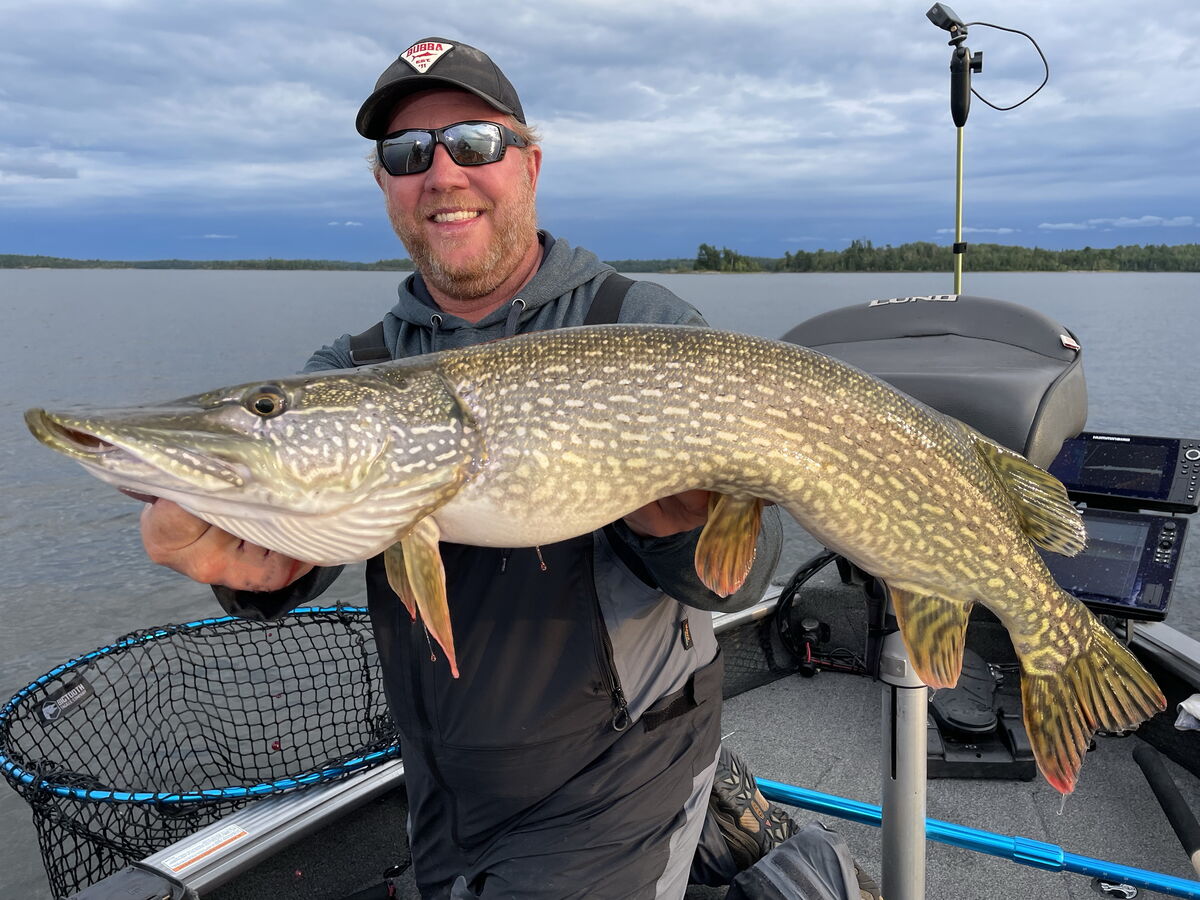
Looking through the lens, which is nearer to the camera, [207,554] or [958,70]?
[207,554]

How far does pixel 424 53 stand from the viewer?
7.58ft

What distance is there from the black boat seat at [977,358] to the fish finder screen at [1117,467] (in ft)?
1.77

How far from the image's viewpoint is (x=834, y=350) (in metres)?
2.47

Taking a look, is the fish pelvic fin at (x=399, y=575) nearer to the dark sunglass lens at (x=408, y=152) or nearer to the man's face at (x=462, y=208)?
the man's face at (x=462, y=208)

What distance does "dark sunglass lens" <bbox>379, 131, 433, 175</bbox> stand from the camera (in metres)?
2.34

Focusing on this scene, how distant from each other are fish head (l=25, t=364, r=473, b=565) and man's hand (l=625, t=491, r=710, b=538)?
17.1 inches

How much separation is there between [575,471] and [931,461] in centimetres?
73

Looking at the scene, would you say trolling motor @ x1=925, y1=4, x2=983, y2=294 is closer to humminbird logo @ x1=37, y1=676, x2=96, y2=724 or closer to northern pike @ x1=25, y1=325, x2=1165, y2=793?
northern pike @ x1=25, y1=325, x2=1165, y2=793

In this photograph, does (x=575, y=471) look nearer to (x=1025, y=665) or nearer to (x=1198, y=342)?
(x=1025, y=665)

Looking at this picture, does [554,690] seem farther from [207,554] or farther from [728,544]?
[207,554]

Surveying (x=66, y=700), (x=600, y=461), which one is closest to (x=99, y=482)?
(x=66, y=700)

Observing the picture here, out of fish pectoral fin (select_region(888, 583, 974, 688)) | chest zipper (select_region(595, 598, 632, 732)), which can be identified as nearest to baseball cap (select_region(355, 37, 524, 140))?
chest zipper (select_region(595, 598, 632, 732))

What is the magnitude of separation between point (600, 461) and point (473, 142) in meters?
1.22

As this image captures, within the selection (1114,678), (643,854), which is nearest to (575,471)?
(643,854)
